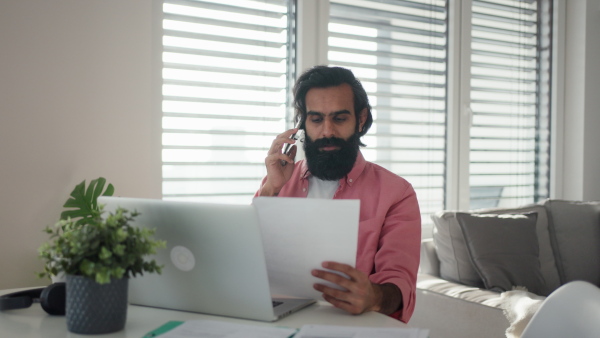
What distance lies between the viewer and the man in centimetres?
166

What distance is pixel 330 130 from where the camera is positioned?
200 centimetres

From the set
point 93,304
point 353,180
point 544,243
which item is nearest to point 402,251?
point 353,180

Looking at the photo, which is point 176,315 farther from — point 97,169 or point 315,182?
point 97,169

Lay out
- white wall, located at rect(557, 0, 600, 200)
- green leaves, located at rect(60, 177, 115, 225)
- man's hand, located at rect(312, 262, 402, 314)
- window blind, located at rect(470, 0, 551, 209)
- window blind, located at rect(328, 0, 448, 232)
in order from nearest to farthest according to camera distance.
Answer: man's hand, located at rect(312, 262, 402, 314) < green leaves, located at rect(60, 177, 115, 225) < window blind, located at rect(328, 0, 448, 232) < window blind, located at rect(470, 0, 551, 209) < white wall, located at rect(557, 0, 600, 200)

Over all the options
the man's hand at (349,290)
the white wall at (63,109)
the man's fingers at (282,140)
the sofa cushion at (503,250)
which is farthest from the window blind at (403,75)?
the man's hand at (349,290)

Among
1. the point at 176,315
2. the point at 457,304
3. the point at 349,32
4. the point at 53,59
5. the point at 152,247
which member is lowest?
the point at 457,304

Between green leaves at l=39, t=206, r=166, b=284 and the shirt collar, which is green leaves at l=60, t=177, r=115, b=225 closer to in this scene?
the shirt collar

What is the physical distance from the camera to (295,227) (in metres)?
1.23

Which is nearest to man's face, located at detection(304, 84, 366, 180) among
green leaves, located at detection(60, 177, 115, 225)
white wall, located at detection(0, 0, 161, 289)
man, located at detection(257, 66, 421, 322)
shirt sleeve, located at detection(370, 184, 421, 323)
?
man, located at detection(257, 66, 421, 322)

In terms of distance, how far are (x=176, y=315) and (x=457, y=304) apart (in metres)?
1.71

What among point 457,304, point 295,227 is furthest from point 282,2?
point 295,227

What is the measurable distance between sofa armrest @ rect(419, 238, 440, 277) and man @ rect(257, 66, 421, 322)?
4.02ft

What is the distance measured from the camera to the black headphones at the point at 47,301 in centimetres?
128

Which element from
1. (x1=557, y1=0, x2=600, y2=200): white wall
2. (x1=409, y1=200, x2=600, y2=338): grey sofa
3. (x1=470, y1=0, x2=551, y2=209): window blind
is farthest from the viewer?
(x1=557, y1=0, x2=600, y2=200): white wall
